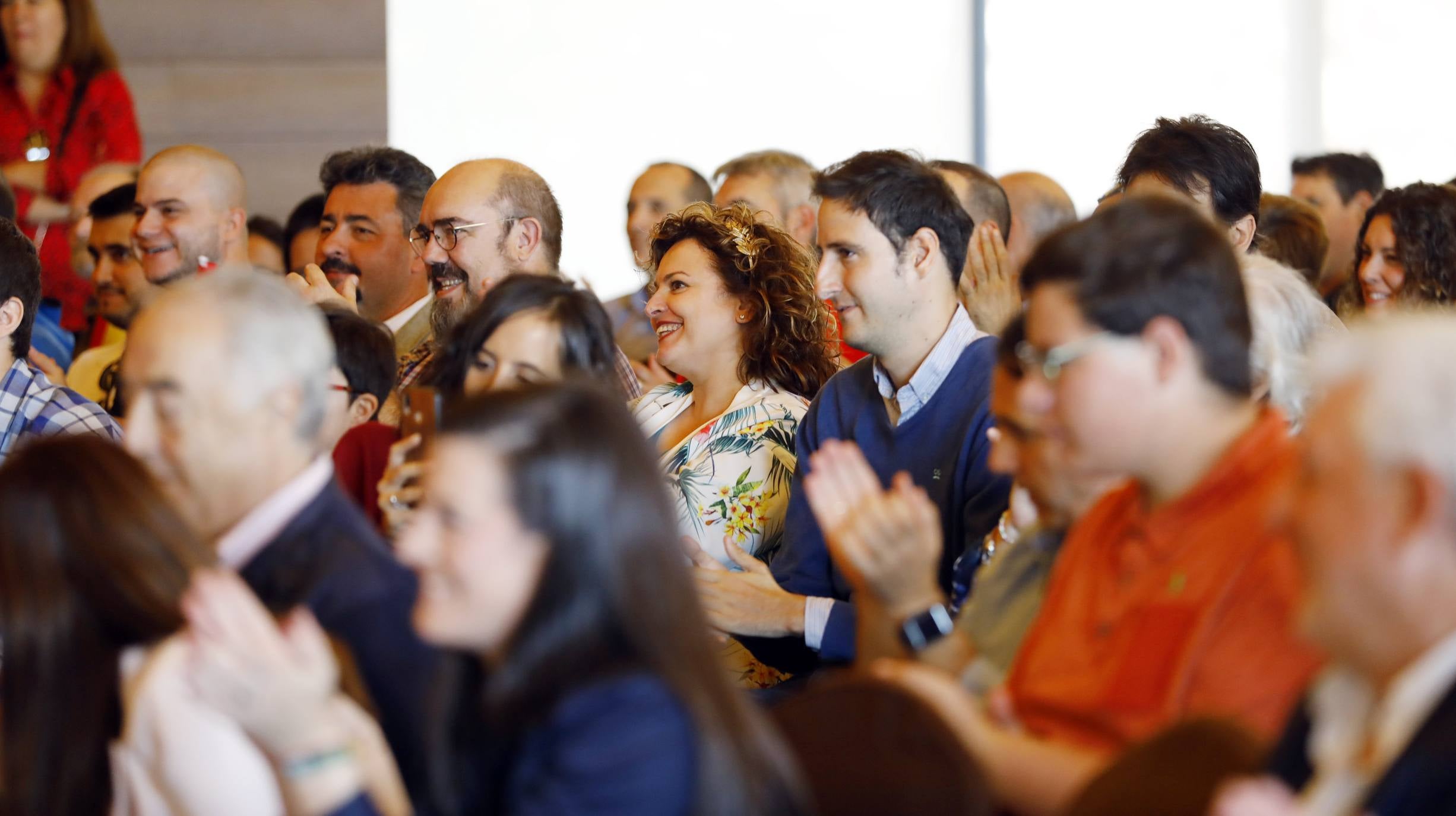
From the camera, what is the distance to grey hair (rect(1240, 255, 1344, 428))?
1.92 metres

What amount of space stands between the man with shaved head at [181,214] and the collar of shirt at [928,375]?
7.37 ft

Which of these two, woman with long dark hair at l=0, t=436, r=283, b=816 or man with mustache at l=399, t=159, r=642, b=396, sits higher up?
man with mustache at l=399, t=159, r=642, b=396

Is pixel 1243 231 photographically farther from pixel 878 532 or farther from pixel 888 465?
pixel 878 532

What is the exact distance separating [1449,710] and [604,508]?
68cm

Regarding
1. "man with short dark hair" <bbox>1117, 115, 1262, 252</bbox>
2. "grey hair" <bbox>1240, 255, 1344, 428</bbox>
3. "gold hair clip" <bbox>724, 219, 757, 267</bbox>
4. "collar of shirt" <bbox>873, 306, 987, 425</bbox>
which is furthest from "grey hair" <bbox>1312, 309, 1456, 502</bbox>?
"gold hair clip" <bbox>724, 219, 757, 267</bbox>

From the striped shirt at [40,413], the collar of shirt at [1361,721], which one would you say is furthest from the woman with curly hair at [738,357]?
the collar of shirt at [1361,721]

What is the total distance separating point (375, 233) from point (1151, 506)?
307 centimetres

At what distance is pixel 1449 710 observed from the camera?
37.9 inches

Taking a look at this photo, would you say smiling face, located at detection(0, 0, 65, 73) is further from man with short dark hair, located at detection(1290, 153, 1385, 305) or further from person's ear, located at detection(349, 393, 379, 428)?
man with short dark hair, located at detection(1290, 153, 1385, 305)

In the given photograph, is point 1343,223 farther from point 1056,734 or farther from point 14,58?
point 14,58

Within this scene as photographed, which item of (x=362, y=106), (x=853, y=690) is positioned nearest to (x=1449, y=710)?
(x=853, y=690)

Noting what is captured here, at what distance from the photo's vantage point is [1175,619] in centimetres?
137

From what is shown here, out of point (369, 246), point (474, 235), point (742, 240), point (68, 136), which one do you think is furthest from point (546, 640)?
point (68, 136)

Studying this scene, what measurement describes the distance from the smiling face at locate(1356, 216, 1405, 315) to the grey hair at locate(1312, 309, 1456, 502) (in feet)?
8.68
